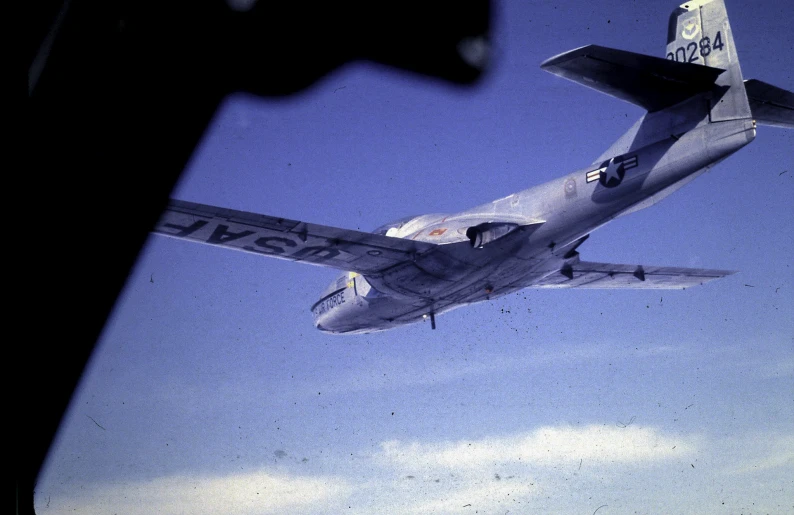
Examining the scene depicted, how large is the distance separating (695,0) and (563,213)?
18.3ft

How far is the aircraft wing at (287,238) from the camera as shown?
16562mm

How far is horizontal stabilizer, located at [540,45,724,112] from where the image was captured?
13.8m

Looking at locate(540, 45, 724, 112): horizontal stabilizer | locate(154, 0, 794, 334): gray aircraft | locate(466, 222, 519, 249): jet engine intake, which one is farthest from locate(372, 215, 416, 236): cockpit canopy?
locate(540, 45, 724, 112): horizontal stabilizer

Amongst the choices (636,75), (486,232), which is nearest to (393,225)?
(486,232)

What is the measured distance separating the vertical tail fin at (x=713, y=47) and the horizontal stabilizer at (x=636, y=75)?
389 millimetres

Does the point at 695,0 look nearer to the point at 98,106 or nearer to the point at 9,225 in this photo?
the point at 98,106

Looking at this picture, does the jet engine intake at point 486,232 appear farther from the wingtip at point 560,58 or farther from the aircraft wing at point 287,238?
the wingtip at point 560,58

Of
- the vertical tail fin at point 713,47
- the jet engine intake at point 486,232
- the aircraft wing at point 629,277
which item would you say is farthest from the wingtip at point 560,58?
the aircraft wing at point 629,277

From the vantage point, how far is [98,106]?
20.4 feet

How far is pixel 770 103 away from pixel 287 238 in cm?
1157

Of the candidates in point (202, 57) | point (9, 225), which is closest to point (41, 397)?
point (9, 225)

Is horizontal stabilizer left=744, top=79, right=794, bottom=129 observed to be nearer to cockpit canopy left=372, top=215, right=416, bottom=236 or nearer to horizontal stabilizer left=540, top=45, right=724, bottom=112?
horizontal stabilizer left=540, top=45, right=724, bottom=112

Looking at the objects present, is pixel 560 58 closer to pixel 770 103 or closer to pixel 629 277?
pixel 770 103

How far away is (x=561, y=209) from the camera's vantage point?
17219 millimetres
